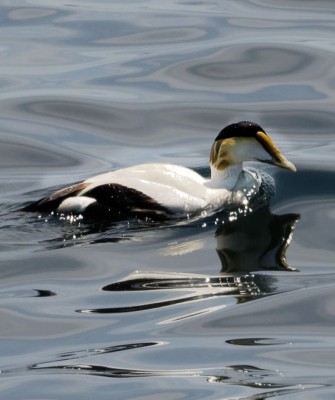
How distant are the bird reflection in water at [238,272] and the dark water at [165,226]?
A: 0.06 feet

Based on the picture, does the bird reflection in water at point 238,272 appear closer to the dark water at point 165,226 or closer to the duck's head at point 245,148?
the dark water at point 165,226

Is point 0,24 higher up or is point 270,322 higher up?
point 0,24

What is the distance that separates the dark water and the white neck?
1.30 feet

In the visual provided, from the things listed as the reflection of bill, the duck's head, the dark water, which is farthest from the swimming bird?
the reflection of bill

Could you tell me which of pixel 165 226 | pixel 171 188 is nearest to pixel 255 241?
pixel 165 226

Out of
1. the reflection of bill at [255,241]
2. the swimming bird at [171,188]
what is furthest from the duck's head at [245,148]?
the reflection of bill at [255,241]

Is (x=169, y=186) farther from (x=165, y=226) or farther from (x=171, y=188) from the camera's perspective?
(x=165, y=226)

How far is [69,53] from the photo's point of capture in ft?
49.2

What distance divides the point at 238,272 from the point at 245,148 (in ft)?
5.87

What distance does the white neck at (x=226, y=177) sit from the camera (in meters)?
10.3

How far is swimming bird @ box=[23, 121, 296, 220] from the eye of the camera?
31.7 feet

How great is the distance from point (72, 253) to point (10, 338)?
1.44 metres

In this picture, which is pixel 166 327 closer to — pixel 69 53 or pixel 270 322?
pixel 270 322

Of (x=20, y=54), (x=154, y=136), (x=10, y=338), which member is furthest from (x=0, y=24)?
(x=10, y=338)
